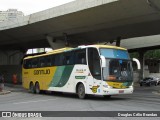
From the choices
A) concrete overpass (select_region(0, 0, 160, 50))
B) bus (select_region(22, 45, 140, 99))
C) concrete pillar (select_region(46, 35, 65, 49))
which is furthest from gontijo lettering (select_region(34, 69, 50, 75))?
concrete pillar (select_region(46, 35, 65, 49))

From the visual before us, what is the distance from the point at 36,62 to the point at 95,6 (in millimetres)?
7989

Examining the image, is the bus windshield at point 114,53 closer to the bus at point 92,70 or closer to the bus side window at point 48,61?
the bus at point 92,70

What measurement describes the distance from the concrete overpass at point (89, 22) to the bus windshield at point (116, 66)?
10.6 metres

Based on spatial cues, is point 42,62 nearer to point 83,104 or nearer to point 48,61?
point 48,61

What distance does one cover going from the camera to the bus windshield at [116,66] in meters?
20.6

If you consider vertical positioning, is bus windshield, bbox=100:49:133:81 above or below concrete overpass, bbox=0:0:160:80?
below

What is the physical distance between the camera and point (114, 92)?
67.3 feet

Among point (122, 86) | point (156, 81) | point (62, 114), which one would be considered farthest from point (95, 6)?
point (156, 81)

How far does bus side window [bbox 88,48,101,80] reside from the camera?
20.8 m

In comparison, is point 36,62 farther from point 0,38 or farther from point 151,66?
point 151,66

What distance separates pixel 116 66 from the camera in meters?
20.8

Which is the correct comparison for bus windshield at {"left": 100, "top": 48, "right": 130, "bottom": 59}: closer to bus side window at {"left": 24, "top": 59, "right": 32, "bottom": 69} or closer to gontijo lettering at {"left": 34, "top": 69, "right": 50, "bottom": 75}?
gontijo lettering at {"left": 34, "top": 69, "right": 50, "bottom": 75}

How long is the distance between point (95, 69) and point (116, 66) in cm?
120

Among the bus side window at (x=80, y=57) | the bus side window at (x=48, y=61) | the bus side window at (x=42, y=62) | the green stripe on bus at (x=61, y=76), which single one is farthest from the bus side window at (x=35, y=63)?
the bus side window at (x=80, y=57)
